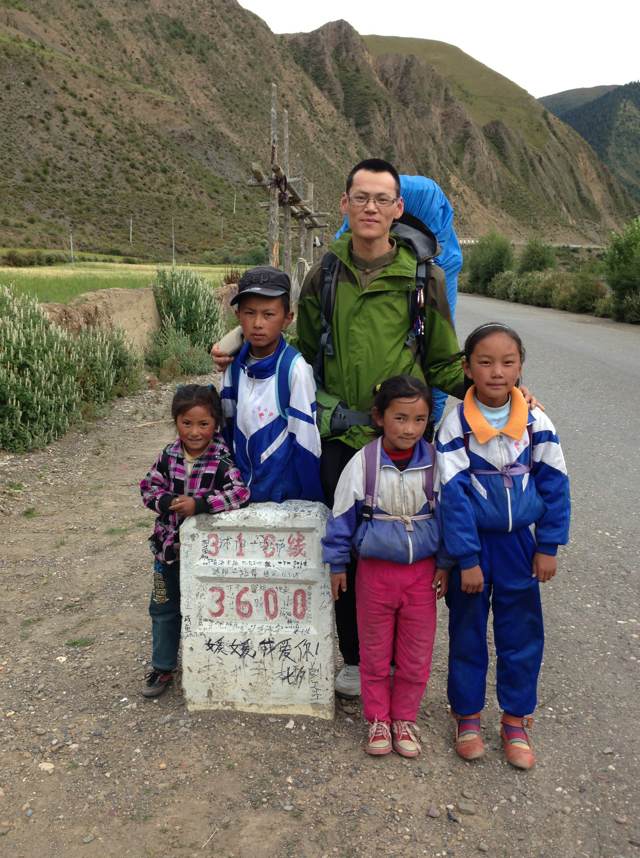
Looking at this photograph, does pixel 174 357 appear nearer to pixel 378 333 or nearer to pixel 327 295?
pixel 327 295

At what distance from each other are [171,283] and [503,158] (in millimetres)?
114512

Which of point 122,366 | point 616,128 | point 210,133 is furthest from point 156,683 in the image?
point 616,128

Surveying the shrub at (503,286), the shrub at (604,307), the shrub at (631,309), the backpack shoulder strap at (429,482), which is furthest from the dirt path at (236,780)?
the shrub at (503,286)

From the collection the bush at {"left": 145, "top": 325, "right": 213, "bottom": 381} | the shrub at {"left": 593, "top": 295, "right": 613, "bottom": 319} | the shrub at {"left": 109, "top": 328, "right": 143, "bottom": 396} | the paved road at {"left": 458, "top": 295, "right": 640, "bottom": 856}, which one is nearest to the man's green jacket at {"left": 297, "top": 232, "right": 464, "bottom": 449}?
the paved road at {"left": 458, "top": 295, "right": 640, "bottom": 856}

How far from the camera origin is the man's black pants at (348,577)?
2.91m

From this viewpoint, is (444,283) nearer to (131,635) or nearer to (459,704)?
(459,704)

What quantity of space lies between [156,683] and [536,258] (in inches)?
1435

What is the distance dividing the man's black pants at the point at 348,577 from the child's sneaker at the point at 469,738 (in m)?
0.54

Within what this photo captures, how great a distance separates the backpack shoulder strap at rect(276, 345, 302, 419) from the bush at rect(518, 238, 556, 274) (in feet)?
116

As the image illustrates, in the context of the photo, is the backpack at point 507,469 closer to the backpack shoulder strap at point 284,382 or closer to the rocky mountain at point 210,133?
the backpack shoulder strap at point 284,382

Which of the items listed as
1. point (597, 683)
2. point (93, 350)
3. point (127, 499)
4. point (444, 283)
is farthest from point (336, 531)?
point (93, 350)

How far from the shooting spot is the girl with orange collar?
2.55 m

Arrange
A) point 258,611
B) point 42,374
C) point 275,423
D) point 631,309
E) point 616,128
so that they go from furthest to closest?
point 616,128 → point 631,309 → point 42,374 → point 258,611 → point 275,423

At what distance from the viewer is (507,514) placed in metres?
2.56
